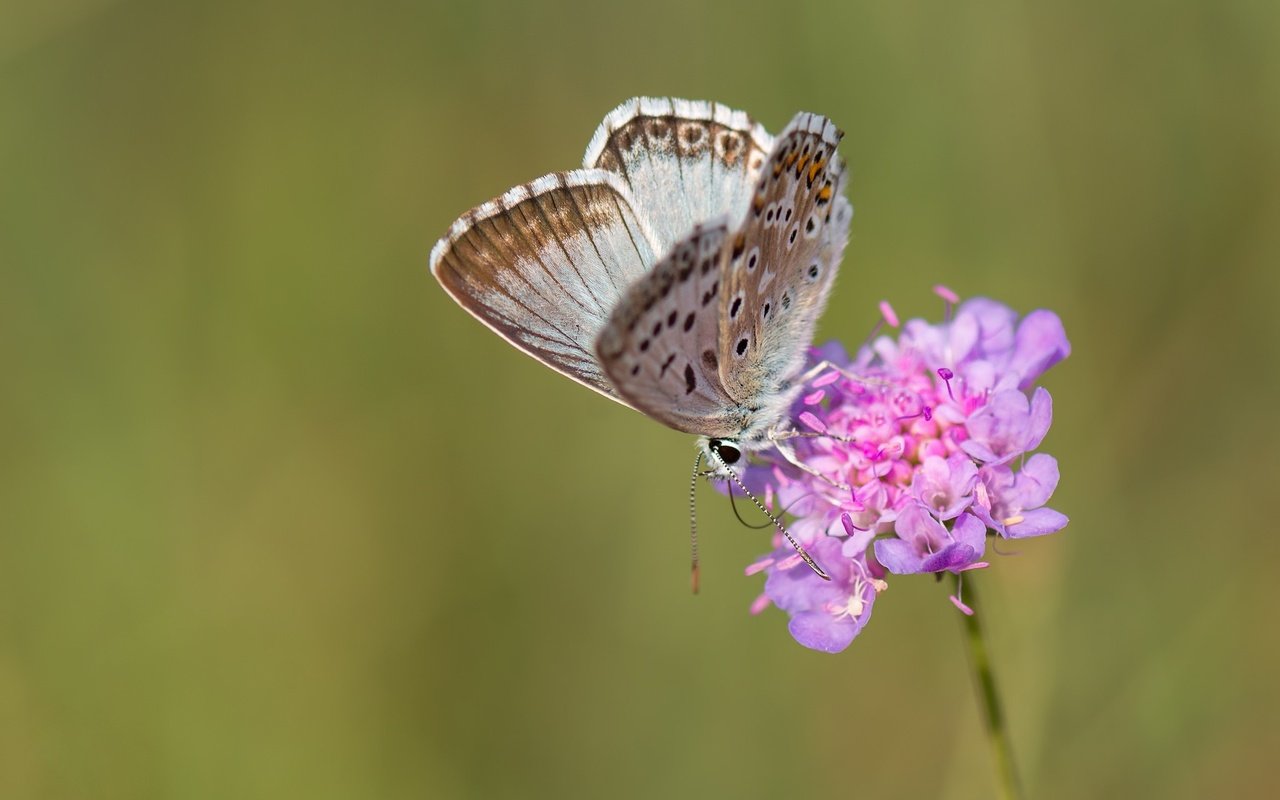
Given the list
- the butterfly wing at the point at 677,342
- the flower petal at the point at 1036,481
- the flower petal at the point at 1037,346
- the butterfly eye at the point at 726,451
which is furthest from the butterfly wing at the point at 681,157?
the flower petal at the point at 1036,481

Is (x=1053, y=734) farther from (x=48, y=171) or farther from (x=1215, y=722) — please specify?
(x=48, y=171)

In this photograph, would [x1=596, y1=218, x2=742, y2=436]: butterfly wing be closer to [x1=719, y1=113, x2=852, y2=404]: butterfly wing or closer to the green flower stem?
[x1=719, y1=113, x2=852, y2=404]: butterfly wing

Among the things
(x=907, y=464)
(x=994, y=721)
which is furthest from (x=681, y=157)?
(x=994, y=721)

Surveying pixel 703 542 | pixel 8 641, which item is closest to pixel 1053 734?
pixel 703 542

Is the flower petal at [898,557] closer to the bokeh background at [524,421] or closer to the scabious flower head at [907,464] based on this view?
the scabious flower head at [907,464]

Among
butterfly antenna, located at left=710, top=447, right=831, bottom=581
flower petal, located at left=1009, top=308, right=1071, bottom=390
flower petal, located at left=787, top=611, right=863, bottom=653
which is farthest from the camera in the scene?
flower petal, located at left=1009, top=308, right=1071, bottom=390

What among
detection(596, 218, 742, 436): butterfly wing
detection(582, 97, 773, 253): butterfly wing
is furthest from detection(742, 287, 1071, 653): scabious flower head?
detection(582, 97, 773, 253): butterfly wing

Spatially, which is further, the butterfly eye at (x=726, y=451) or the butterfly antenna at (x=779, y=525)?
the butterfly eye at (x=726, y=451)

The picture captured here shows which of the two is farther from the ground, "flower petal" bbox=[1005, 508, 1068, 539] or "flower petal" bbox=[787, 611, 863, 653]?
"flower petal" bbox=[1005, 508, 1068, 539]
